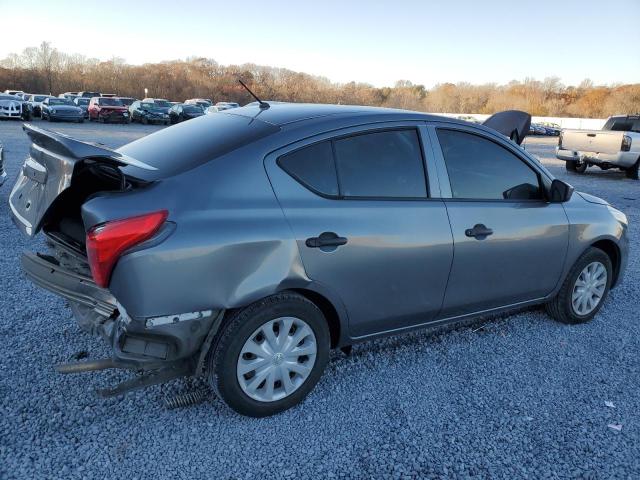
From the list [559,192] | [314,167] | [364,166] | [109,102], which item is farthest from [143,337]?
[109,102]

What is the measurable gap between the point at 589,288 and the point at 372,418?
8.02ft

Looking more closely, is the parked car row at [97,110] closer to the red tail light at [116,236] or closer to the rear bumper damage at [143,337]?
the rear bumper damage at [143,337]

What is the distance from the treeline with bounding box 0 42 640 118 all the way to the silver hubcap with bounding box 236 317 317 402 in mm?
65331

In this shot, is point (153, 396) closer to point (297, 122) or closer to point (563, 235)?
point (297, 122)

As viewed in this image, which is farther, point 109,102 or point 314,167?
point 109,102

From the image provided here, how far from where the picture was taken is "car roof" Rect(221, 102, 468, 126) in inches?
120

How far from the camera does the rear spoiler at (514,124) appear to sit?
677 centimetres

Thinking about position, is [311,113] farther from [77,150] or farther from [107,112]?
[107,112]

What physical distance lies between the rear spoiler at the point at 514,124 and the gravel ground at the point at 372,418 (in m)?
3.57

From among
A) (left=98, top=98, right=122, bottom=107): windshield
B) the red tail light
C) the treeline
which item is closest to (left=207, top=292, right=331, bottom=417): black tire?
the red tail light

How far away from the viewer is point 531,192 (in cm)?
373

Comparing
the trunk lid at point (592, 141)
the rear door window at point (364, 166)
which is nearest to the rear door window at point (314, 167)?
the rear door window at point (364, 166)

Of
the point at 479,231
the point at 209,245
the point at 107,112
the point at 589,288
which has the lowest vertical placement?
the point at 107,112

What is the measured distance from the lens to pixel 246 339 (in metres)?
2.62
